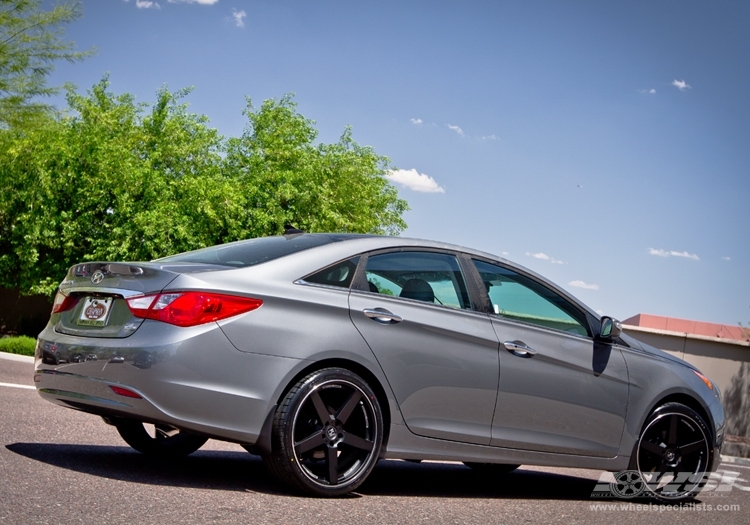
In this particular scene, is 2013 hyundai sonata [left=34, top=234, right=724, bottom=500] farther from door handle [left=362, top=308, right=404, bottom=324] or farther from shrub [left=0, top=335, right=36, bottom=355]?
shrub [left=0, top=335, right=36, bottom=355]

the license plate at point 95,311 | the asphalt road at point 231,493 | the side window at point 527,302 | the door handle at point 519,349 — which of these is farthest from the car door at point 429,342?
the license plate at point 95,311

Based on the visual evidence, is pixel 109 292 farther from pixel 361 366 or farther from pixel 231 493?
pixel 361 366

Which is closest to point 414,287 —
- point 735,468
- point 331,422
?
point 331,422

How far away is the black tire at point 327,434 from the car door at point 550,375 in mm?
985

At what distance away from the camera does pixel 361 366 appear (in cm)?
501

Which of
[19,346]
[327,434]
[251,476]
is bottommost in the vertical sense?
[19,346]

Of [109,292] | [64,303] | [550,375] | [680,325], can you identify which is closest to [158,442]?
[64,303]

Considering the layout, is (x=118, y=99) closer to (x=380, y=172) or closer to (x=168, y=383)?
(x=380, y=172)

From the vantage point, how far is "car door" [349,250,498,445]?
5.14 meters

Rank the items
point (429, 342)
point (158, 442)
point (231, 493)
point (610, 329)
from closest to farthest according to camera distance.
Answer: point (231, 493) < point (429, 342) < point (158, 442) < point (610, 329)

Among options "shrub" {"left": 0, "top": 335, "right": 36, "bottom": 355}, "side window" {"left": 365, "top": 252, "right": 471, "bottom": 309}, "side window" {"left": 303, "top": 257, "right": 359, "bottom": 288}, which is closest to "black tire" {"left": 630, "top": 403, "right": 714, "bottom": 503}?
"side window" {"left": 365, "top": 252, "right": 471, "bottom": 309}

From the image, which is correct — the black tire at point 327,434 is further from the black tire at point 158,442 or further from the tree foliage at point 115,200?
the tree foliage at point 115,200

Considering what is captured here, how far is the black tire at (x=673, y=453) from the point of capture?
631 centimetres

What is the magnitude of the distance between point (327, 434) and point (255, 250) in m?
1.25
